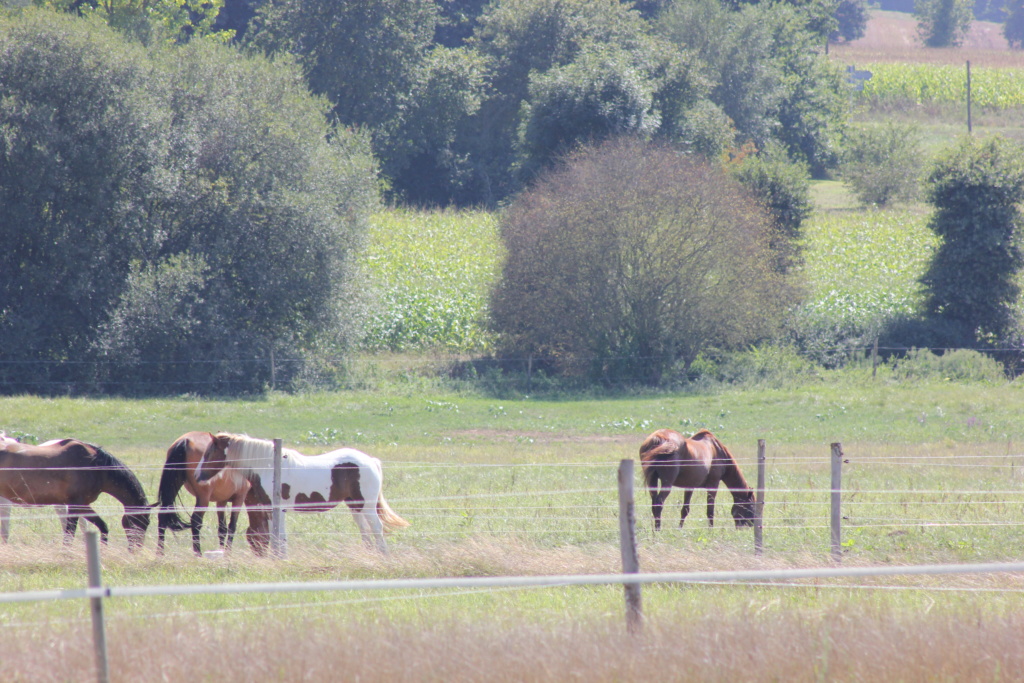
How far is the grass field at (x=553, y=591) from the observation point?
5.41m

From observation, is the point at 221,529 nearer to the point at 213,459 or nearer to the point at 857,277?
the point at 213,459

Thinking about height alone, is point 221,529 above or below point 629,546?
below

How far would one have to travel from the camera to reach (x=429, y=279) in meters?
35.6

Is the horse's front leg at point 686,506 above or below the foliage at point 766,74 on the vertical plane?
below

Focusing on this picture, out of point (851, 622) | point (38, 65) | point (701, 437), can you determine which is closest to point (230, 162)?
point (38, 65)

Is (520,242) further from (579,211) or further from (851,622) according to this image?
(851,622)

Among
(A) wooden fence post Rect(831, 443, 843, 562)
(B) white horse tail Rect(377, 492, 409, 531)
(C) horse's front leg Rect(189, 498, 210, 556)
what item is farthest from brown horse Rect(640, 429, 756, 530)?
(C) horse's front leg Rect(189, 498, 210, 556)

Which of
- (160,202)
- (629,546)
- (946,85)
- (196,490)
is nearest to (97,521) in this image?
(196,490)

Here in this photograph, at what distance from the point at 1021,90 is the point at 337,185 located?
67243 mm

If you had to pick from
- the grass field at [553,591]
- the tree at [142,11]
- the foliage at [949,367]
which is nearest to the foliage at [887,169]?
the foliage at [949,367]

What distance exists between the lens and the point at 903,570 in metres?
5.08

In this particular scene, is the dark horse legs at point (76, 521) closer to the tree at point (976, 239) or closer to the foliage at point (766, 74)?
the tree at point (976, 239)

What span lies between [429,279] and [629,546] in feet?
98.6

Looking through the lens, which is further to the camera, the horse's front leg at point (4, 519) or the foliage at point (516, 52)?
the foliage at point (516, 52)
